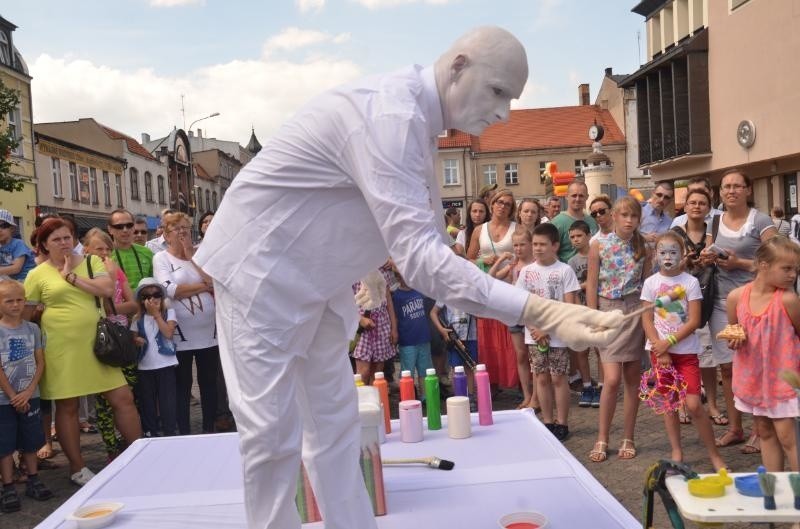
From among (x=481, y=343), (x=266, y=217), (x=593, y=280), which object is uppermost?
(x=266, y=217)

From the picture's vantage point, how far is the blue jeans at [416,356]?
20.4 ft

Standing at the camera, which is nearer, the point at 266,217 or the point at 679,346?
the point at 266,217

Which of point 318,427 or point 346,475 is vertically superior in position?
point 318,427

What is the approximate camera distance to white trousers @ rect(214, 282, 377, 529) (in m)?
2.29

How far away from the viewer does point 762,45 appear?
2025cm

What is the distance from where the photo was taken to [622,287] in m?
4.98

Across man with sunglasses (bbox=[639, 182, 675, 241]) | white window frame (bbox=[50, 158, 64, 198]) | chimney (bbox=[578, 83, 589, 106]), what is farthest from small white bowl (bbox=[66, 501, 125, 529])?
chimney (bbox=[578, 83, 589, 106])

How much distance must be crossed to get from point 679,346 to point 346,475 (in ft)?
8.60

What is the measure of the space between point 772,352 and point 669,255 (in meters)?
0.93

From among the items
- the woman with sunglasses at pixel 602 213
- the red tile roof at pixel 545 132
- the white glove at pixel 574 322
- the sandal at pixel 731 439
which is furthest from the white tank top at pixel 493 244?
the red tile roof at pixel 545 132

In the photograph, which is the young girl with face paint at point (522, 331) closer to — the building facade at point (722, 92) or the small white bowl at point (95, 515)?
the small white bowl at point (95, 515)

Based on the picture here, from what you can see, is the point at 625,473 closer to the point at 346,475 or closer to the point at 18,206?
the point at 346,475

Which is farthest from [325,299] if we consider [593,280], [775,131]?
[775,131]

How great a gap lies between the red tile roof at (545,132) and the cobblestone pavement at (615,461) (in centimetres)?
4064
